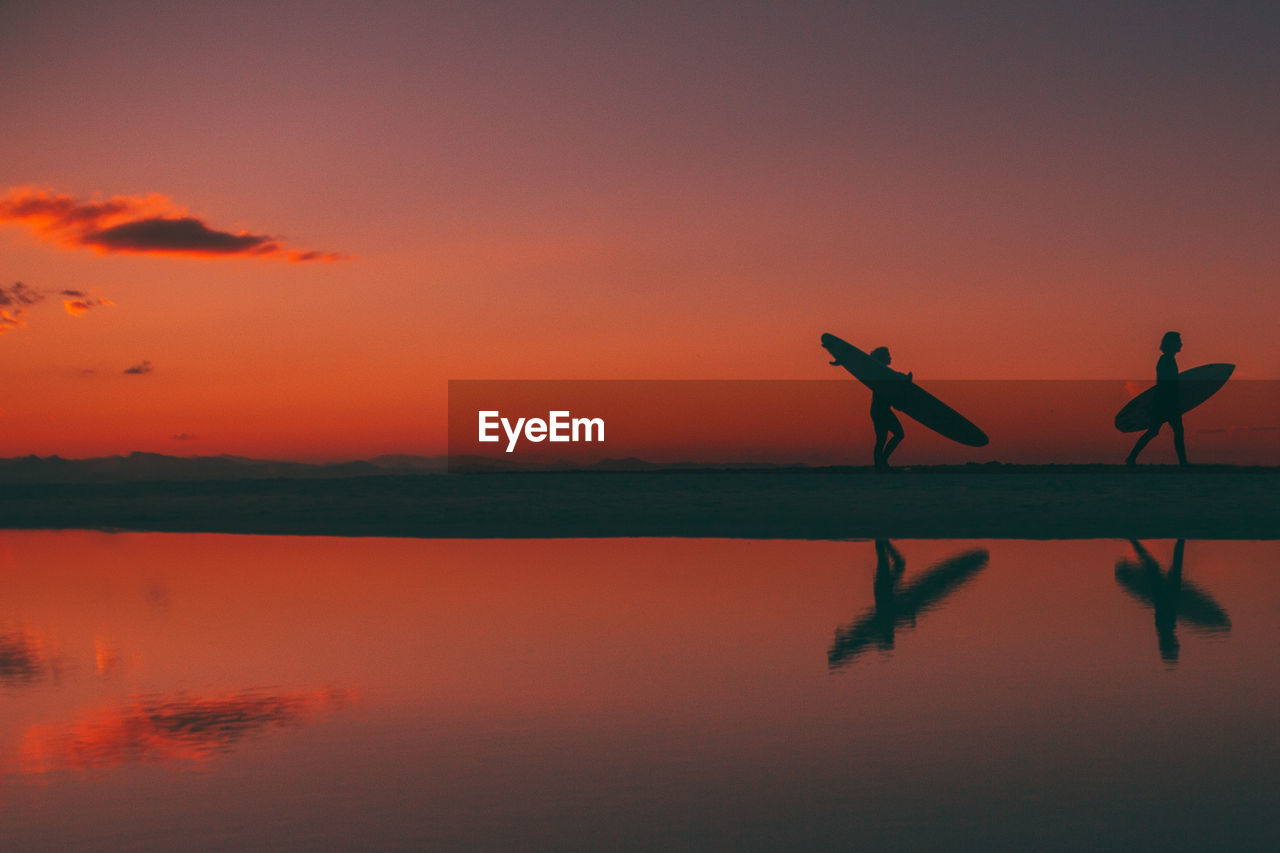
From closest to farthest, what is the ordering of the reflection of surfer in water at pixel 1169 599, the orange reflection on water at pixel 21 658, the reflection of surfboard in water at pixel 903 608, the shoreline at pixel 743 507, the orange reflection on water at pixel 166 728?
the orange reflection on water at pixel 166 728, the orange reflection on water at pixel 21 658, the reflection of surfboard in water at pixel 903 608, the reflection of surfer in water at pixel 1169 599, the shoreline at pixel 743 507

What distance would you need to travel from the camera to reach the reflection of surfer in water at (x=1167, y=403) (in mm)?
23250

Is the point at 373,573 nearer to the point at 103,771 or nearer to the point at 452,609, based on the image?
the point at 452,609

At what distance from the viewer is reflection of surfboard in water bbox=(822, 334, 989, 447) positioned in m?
25.5

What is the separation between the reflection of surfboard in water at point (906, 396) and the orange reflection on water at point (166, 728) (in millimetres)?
20135

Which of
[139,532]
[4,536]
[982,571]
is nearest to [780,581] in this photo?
[982,571]

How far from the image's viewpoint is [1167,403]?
2330 centimetres

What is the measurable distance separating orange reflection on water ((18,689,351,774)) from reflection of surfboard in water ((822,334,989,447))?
20.1 metres

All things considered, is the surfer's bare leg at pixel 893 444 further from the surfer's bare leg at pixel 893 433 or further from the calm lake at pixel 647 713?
the calm lake at pixel 647 713

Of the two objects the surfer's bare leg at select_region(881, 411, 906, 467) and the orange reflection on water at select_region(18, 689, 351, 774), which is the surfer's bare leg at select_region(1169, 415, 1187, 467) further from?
the orange reflection on water at select_region(18, 689, 351, 774)

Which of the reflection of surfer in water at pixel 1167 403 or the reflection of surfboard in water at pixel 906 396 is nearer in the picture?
the reflection of surfer in water at pixel 1167 403

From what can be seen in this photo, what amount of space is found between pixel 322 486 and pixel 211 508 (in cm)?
288

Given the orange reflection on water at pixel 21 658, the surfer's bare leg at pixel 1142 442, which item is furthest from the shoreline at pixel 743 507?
the orange reflection on water at pixel 21 658

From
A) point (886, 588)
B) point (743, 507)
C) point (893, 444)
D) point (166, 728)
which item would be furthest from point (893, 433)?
point (166, 728)

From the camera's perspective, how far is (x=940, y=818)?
4.14 m
